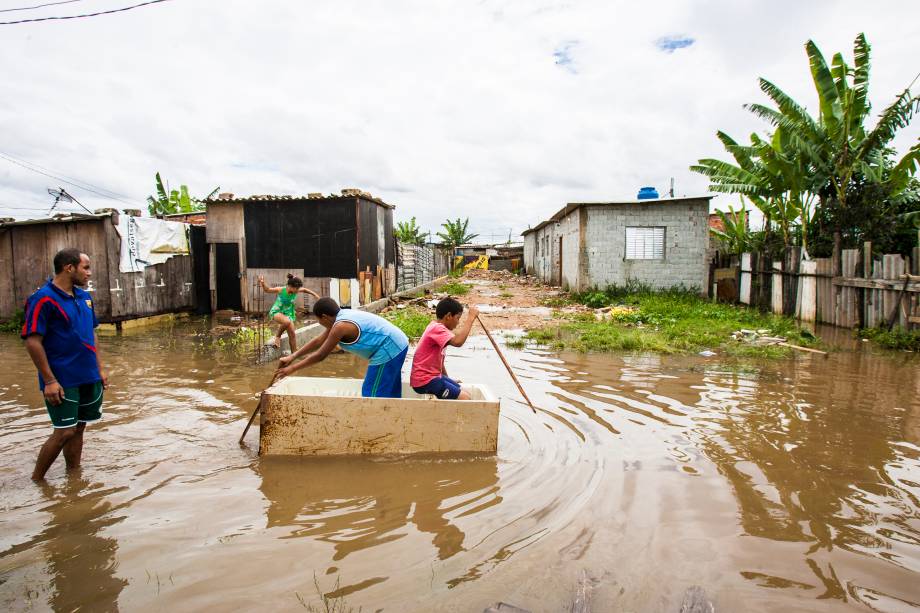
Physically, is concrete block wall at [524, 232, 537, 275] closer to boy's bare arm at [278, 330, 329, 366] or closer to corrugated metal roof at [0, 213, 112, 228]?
corrugated metal roof at [0, 213, 112, 228]

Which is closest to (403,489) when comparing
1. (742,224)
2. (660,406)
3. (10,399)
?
(660,406)

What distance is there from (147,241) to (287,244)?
11.2 feet

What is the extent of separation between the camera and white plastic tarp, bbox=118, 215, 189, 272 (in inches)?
508

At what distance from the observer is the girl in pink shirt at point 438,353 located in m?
4.88

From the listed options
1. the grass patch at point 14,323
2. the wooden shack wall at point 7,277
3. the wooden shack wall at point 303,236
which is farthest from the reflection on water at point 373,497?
the wooden shack wall at point 7,277

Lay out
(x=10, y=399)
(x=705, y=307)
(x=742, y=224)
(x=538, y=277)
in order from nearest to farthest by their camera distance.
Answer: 1. (x=10, y=399)
2. (x=705, y=307)
3. (x=742, y=224)
4. (x=538, y=277)

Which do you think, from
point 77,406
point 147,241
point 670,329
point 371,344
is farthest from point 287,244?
point 77,406

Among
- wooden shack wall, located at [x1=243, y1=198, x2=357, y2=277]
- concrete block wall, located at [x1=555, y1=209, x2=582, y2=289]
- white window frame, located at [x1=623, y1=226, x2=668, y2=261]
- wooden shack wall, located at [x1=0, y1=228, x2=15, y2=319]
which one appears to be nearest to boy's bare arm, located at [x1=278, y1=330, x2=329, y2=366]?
wooden shack wall, located at [x1=243, y1=198, x2=357, y2=277]

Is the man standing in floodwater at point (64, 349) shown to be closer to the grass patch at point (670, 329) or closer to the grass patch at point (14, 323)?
the grass patch at point (670, 329)

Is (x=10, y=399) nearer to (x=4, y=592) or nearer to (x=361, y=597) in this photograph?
(x=4, y=592)

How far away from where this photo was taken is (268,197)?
15.2 metres

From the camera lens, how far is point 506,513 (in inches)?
144

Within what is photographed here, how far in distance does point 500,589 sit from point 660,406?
154 inches

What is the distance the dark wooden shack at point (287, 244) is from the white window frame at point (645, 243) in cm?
827
